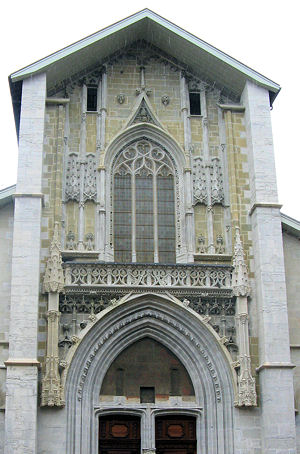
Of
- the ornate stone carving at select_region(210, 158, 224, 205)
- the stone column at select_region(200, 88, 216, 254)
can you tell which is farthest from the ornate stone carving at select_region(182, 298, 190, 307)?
the ornate stone carving at select_region(210, 158, 224, 205)

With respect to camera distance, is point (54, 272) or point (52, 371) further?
point (54, 272)

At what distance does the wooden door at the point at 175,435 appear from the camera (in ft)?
67.5

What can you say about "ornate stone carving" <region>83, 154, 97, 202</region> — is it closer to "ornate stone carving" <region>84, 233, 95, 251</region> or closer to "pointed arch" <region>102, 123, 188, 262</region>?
"pointed arch" <region>102, 123, 188, 262</region>

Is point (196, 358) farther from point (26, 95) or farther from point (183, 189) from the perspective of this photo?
point (26, 95)

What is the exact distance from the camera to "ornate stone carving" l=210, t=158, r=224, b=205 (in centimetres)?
2294

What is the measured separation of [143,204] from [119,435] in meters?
6.27

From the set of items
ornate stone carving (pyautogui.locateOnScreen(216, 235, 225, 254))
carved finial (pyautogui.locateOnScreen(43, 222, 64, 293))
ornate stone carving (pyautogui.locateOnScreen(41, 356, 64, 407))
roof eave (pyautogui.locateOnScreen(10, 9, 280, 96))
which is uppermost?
roof eave (pyautogui.locateOnScreen(10, 9, 280, 96))

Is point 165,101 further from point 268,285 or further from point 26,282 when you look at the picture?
point 26,282

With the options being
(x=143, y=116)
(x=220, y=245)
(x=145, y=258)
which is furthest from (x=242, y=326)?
(x=143, y=116)

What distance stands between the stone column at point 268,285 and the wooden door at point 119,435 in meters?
3.14

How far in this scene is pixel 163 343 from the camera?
21.3 metres

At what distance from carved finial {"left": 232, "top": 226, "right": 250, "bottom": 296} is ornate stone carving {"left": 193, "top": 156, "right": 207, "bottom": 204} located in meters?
1.61

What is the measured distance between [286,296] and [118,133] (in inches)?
257

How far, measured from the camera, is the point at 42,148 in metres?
22.0
